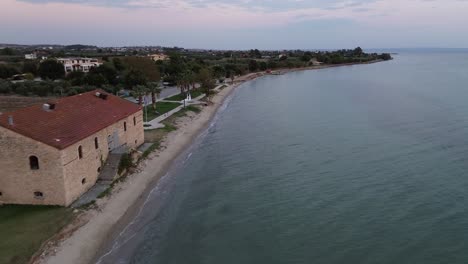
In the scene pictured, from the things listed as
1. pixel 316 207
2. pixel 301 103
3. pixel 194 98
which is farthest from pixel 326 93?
pixel 316 207

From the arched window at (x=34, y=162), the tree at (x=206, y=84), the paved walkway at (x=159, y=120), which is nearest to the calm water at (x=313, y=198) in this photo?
the paved walkway at (x=159, y=120)

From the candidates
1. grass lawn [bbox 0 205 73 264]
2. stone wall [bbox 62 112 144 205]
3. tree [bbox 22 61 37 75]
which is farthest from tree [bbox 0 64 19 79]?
grass lawn [bbox 0 205 73 264]

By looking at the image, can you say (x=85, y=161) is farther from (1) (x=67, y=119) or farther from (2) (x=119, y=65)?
(2) (x=119, y=65)

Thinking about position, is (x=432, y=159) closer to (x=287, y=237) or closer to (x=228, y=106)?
(x=287, y=237)

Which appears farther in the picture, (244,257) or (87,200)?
(87,200)

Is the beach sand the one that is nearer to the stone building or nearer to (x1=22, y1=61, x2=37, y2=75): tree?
the stone building

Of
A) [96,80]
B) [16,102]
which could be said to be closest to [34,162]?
[16,102]
